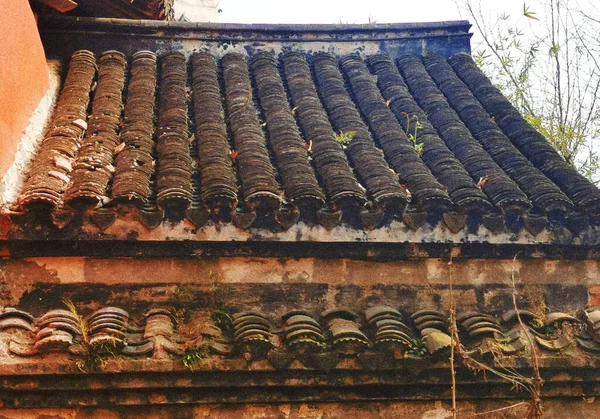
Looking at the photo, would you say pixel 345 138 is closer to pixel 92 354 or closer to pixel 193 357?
pixel 193 357

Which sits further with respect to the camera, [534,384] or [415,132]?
[415,132]

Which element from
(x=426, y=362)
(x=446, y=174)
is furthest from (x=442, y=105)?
(x=426, y=362)

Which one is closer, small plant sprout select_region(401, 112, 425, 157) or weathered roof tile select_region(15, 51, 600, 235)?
weathered roof tile select_region(15, 51, 600, 235)

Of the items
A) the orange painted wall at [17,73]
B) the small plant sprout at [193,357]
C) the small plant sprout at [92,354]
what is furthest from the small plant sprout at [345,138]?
the small plant sprout at [92,354]

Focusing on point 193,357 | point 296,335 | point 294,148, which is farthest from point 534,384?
point 294,148

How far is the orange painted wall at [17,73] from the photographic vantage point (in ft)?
18.0

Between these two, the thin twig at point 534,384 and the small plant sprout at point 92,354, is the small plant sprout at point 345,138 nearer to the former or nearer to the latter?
the thin twig at point 534,384

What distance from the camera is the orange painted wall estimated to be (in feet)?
18.0

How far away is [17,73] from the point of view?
593cm

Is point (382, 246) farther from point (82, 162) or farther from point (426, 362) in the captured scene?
point (82, 162)

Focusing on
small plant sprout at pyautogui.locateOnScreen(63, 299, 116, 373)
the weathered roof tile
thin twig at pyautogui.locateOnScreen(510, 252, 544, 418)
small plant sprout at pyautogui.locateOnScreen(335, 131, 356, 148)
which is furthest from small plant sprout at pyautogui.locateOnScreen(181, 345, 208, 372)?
small plant sprout at pyautogui.locateOnScreen(335, 131, 356, 148)

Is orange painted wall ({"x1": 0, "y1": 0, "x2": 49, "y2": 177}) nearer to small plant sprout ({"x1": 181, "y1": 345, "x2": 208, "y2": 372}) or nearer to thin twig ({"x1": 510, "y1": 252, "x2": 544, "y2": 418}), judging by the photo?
small plant sprout ({"x1": 181, "y1": 345, "x2": 208, "y2": 372})

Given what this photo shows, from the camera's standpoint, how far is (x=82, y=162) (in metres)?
A: 5.43

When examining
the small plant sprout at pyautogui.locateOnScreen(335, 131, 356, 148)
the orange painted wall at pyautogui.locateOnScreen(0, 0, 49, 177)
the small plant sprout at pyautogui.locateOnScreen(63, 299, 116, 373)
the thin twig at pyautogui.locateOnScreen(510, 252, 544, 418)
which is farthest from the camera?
the small plant sprout at pyautogui.locateOnScreen(335, 131, 356, 148)
